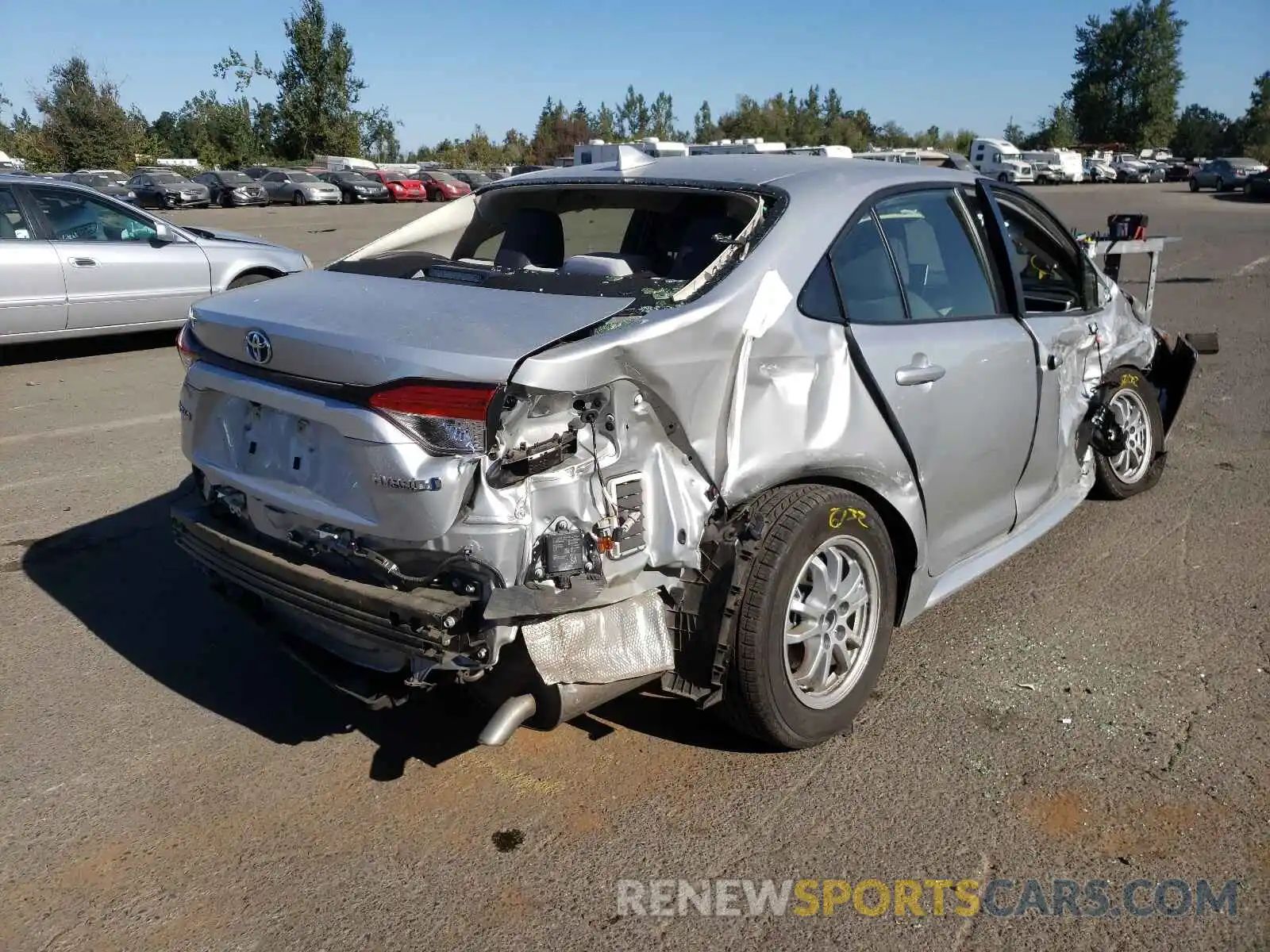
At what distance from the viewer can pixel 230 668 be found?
12.8 ft

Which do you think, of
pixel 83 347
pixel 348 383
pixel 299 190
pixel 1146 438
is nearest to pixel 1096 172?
pixel 299 190

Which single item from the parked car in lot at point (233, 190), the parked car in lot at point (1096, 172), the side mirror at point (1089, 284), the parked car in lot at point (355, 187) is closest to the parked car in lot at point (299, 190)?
the parked car in lot at point (233, 190)

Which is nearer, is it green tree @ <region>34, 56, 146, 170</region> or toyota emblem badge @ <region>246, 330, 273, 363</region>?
toyota emblem badge @ <region>246, 330, 273, 363</region>

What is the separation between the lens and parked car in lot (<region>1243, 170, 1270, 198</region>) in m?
40.1

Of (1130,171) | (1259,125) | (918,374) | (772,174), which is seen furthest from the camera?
(1259,125)

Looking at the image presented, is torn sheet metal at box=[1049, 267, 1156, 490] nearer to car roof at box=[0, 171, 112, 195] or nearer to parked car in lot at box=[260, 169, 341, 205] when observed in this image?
car roof at box=[0, 171, 112, 195]

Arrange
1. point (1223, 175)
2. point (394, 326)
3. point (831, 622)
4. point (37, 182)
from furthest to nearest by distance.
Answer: point (1223, 175) → point (37, 182) → point (831, 622) → point (394, 326)

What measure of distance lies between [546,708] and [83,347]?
9.16 meters

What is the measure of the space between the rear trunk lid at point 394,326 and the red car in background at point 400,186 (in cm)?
4213

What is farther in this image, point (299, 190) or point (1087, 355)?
point (299, 190)

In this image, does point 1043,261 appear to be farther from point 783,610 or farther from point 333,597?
point 333,597

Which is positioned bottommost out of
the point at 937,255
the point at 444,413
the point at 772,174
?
the point at 444,413

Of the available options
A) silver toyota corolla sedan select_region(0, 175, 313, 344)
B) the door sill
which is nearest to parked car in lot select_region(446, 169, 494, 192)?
silver toyota corolla sedan select_region(0, 175, 313, 344)

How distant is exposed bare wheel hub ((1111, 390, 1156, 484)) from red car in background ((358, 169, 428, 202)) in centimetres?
4137
